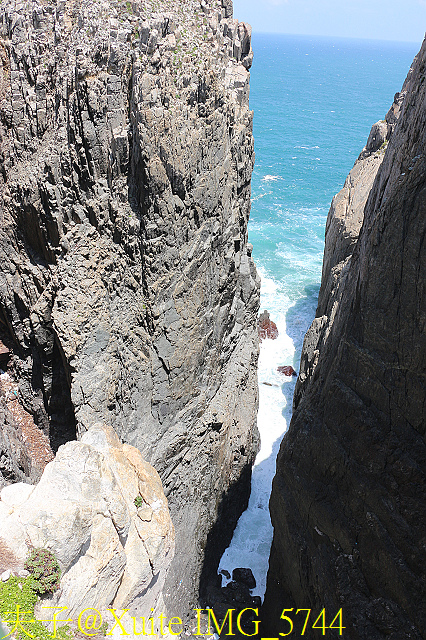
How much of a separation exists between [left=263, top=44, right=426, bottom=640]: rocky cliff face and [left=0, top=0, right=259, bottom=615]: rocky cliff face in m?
6.68

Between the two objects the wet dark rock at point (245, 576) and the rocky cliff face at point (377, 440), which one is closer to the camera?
the rocky cliff face at point (377, 440)

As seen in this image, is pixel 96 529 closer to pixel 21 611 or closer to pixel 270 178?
pixel 21 611

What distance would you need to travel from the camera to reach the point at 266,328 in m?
38.5

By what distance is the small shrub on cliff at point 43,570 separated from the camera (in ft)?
31.4

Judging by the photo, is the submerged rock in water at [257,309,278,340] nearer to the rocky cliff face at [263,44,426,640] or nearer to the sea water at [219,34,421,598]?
the sea water at [219,34,421,598]

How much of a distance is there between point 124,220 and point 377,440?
12.1 metres

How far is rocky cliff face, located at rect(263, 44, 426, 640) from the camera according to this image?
1115 centimetres

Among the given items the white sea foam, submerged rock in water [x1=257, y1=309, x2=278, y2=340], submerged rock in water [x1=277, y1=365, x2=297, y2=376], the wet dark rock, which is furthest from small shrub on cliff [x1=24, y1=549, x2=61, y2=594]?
the white sea foam

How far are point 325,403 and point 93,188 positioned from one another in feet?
38.1

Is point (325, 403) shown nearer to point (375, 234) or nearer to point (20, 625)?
point (375, 234)

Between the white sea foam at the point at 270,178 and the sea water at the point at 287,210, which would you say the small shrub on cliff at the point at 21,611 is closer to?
the sea water at the point at 287,210

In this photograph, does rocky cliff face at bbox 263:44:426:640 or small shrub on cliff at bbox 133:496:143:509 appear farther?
small shrub on cliff at bbox 133:496:143:509

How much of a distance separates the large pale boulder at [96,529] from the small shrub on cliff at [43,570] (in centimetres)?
17

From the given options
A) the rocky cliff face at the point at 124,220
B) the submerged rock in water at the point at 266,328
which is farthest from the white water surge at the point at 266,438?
the rocky cliff face at the point at 124,220
